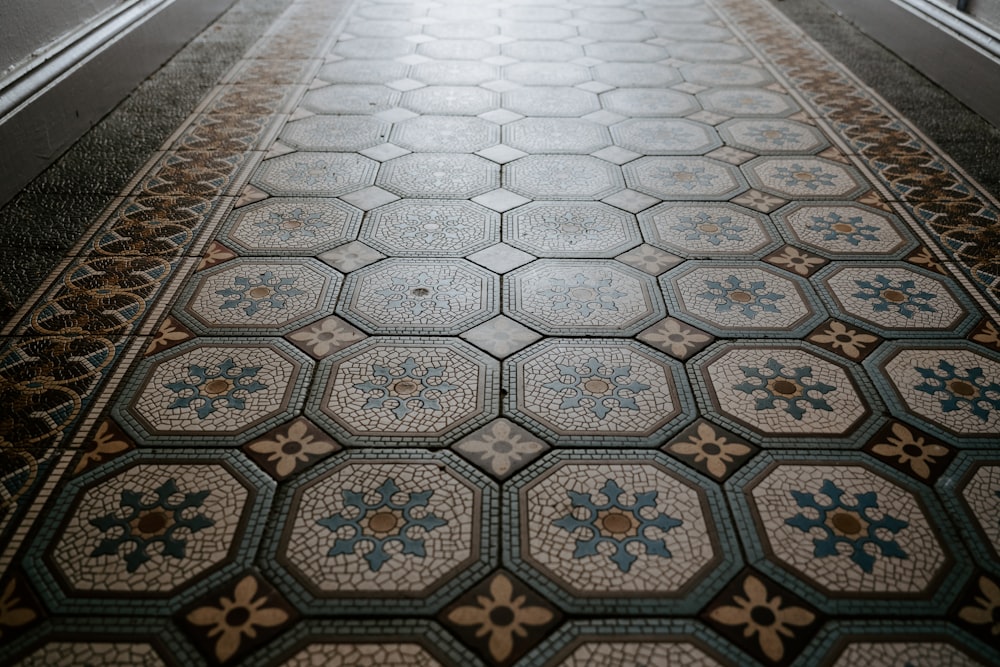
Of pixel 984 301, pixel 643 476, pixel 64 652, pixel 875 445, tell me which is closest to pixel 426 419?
pixel 643 476

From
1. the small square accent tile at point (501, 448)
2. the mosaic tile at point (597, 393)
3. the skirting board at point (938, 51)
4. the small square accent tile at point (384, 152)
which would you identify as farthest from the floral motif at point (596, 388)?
the skirting board at point (938, 51)

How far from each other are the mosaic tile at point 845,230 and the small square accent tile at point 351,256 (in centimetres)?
104

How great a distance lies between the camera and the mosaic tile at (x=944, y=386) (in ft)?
4.08

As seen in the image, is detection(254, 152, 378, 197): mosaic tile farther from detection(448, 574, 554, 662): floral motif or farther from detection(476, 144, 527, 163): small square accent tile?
detection(448, 574, 554, 662): floral motif

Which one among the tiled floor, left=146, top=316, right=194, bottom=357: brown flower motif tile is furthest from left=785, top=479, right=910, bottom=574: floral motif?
left=146, top=316, right=194, bottom=357: brown flower motif tile

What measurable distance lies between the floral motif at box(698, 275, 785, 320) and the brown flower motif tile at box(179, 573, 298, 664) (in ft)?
3.41

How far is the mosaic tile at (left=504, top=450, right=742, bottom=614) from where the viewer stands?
38.3 inches

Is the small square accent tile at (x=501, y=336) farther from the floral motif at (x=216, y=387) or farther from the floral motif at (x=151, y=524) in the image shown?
the floral motif at (x=151, y=524)

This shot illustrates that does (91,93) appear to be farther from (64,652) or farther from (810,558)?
(810,558)

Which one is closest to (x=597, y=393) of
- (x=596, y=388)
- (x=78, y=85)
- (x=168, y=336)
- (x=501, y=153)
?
(x=596, y=388)

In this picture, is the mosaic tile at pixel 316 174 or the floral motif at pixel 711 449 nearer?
the floral motif at pixel 711 449

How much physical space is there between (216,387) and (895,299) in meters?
1.40

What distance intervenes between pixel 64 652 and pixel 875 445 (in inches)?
47.4

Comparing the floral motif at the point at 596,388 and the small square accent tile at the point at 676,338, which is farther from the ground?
the small square accent tile at the point at 676,338
